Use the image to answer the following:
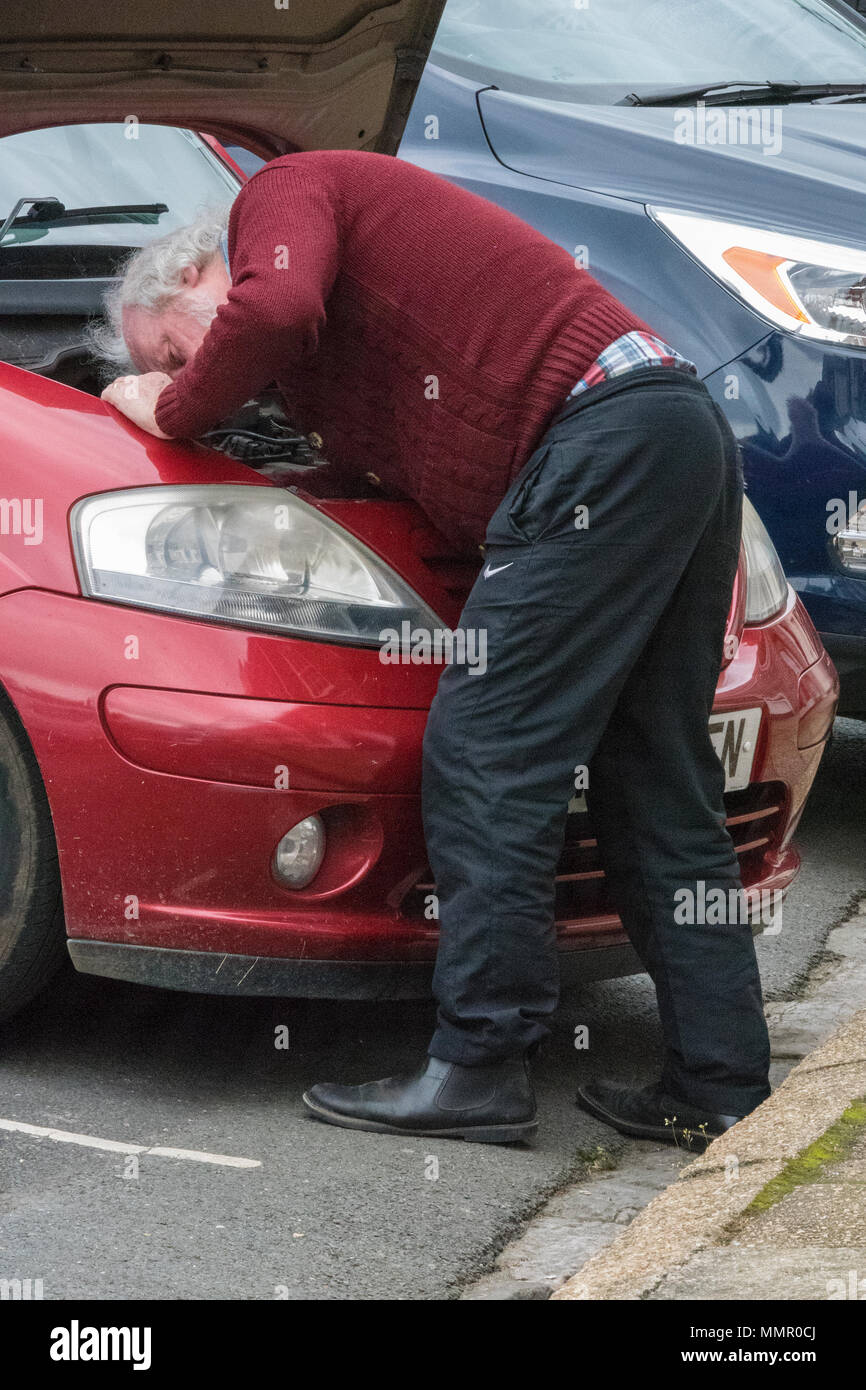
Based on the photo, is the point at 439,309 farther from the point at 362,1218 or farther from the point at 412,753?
the point at 362,1218

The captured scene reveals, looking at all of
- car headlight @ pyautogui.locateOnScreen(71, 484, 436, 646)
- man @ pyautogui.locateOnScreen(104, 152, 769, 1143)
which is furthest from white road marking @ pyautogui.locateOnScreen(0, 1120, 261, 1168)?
car headlight @ pyautogui.locateOnScreen(71, 484, 436, 646)

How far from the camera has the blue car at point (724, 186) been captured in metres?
3.66

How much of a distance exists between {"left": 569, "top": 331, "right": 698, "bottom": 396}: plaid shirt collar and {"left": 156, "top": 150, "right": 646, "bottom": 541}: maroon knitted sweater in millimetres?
15

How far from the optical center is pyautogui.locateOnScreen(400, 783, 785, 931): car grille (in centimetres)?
262

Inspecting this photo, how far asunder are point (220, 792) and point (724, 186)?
7.58ft

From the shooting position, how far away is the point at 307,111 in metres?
3.25

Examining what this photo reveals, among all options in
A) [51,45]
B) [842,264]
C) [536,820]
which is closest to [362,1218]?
[536,820]

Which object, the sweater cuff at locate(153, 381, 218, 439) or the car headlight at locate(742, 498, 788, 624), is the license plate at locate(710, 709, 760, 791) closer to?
the car headlight at locate(742, 498, 788, 624)

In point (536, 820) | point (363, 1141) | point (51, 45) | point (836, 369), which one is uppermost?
point (51, 45)

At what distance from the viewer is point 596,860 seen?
2.67 metres

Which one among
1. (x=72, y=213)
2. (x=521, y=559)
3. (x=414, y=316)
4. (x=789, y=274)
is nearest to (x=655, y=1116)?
(x=521, y=559)

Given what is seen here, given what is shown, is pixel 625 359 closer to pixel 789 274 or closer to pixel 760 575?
pixel 760 575

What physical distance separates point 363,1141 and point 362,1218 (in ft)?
0.82
